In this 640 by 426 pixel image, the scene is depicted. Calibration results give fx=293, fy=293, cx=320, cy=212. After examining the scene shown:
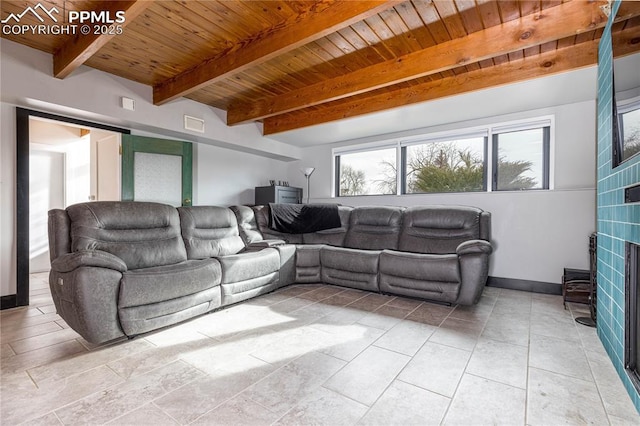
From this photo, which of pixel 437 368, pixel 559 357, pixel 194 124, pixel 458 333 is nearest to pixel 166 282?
pixel 437 368

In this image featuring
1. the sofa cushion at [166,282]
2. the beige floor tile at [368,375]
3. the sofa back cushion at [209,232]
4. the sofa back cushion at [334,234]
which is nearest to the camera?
the beige floor tile at [368,375]

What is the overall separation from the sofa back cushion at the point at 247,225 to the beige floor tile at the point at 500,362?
9.01 feet

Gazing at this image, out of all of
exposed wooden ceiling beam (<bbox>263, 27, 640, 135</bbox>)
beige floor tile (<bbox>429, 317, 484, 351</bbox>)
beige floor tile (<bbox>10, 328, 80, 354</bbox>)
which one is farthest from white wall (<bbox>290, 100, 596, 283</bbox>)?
beige floor tile (<bbox>10, 328, 80, 354</bbox>)

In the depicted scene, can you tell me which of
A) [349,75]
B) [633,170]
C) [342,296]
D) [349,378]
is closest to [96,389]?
[349,378]

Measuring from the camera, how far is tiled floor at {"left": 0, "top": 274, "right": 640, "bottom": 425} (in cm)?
137

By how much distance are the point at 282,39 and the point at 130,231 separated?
7.11ft

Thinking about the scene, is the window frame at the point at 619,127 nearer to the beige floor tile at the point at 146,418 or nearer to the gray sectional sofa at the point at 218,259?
the gray sectional sofa at the point at 218,259

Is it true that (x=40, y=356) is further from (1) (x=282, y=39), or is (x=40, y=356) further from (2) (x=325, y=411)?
(1) (x=282, y=39)

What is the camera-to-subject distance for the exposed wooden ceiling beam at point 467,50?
2080mm

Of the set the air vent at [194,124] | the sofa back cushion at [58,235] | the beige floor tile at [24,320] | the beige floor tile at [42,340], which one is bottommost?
the beige floor tile at [24,320]

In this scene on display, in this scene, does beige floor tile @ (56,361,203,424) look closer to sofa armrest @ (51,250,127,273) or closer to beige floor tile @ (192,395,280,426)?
beige floor tile @ (192,395,280,426)

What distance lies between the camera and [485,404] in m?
1.44

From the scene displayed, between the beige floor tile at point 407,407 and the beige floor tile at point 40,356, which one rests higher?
the beige floor tile at point 407,407

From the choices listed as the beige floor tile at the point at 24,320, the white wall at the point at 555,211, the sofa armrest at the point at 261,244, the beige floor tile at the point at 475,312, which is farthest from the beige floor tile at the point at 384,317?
the beige floor tile at the point at 24,320
